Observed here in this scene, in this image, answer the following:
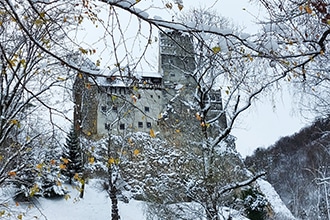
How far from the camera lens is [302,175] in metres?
24.1

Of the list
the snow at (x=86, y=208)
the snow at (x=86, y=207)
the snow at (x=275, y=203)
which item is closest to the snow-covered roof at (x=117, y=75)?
the snow at (x=86, y=207)

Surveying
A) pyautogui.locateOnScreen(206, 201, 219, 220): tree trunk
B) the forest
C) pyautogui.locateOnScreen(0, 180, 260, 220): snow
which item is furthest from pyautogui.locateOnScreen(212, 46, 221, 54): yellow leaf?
pyautogui.locateOnScreen(0, 180, 260, 220): snow

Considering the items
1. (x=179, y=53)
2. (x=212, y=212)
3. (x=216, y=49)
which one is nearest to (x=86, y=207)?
(x=212, y=212)

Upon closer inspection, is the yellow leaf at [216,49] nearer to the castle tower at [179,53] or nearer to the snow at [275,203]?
the castle tower at [179,53]

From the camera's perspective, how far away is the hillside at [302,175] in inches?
725

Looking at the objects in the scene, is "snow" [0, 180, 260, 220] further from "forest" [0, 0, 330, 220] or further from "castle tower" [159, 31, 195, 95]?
"castle tower" [159, 31, 195, 95]

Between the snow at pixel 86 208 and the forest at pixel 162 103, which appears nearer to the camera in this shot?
the forest at pixel 162 103

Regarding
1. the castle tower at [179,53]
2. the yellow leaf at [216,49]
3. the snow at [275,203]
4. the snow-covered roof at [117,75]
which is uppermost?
the castle tower at [179,53]

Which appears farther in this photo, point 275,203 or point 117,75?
point 275,203

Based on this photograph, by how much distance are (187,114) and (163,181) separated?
1905mm

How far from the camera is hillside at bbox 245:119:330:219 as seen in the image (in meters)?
18.4

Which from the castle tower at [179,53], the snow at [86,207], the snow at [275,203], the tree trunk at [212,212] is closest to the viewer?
the castle tower at [179,53]

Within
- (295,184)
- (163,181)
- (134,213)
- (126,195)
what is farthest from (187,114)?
(295,184)

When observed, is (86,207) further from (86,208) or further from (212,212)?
(212,212)
